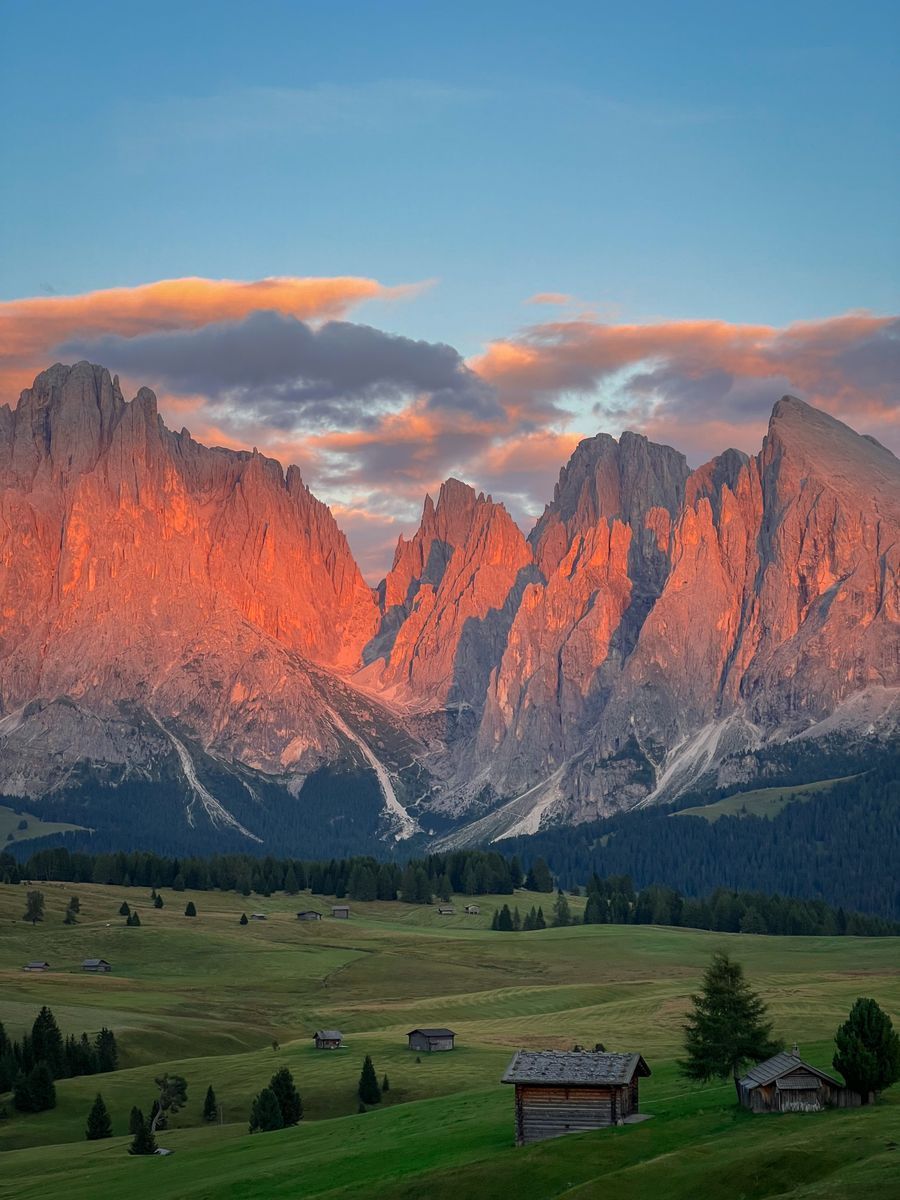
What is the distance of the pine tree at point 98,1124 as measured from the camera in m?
91.9

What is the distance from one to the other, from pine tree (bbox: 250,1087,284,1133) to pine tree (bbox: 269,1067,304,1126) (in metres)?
0.39

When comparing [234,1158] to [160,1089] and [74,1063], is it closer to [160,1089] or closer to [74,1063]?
[160,1089]

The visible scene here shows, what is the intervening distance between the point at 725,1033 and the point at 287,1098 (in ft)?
85.5

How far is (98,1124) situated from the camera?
3632 inches

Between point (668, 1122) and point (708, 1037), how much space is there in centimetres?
1105

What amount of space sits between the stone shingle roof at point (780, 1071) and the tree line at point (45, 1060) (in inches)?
1980

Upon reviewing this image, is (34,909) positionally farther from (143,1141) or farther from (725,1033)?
(725,1033)

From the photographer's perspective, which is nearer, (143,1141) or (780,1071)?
(780,1071)

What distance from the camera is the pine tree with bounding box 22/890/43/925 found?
641ft

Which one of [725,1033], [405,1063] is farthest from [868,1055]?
[405,1063]

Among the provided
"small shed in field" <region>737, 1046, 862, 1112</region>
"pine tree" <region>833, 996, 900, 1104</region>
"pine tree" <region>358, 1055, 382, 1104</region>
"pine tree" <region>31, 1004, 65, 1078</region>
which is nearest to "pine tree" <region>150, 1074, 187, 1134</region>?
"pine tree" <region>358, 1055, 382, 1104</region>

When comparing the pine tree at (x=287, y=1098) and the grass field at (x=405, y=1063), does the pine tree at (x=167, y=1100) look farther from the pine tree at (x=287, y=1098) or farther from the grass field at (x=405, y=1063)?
the pine tree at (x=287, y=1098)

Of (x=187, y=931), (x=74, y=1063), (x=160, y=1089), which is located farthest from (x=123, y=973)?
(x=160, y=1089)

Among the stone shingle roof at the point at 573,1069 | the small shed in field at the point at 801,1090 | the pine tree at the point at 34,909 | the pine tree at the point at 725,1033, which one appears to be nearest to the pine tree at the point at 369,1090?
the stone shingle roof at the point at 573,1069
